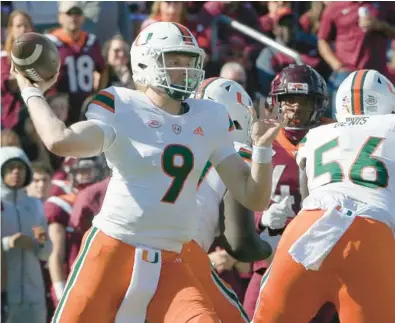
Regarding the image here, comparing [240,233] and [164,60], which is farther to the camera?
[240,233]

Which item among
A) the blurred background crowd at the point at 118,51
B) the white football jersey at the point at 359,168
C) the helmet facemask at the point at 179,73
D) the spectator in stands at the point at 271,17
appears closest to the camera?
the helmet facemask at the point at 179,73

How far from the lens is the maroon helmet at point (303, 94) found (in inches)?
308

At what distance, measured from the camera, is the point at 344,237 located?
20.7ft

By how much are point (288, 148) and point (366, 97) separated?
2.67 feet

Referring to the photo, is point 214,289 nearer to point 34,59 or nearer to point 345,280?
point 345,280

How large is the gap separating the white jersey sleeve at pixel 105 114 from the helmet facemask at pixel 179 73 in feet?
0.83

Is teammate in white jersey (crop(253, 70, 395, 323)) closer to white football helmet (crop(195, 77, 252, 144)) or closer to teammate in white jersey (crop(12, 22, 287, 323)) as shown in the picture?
teammate in white jersey (crop(12, 22, 287, 323))

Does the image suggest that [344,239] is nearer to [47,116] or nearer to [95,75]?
[47,116]

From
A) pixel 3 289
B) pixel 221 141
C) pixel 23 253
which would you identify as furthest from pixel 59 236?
pixel 221 141

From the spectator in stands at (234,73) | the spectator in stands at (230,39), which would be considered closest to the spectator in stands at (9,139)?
the spectator in stands at (234,73)

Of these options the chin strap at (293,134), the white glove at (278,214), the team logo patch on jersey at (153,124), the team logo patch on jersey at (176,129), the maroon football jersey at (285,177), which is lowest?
the white glove at (278,214)

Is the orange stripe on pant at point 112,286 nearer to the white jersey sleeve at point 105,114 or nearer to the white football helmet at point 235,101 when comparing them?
the white jersey sleeve at point 105,114

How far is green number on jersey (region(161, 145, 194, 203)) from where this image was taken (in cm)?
577

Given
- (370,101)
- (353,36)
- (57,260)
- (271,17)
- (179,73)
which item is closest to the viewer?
(179,73)
